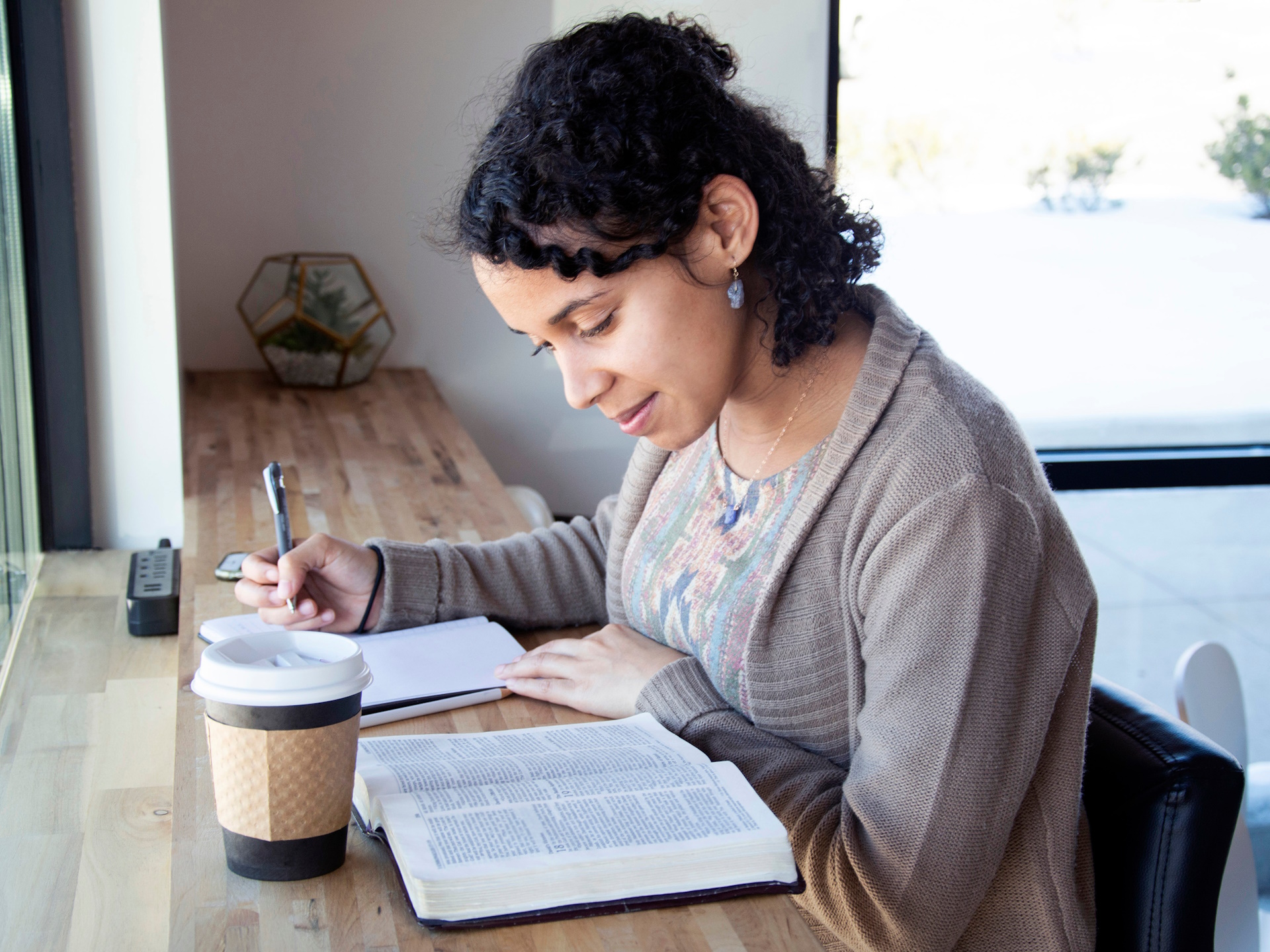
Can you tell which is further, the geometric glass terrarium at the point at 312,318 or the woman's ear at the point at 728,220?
the geometric glass terrarium at the point at 312,318

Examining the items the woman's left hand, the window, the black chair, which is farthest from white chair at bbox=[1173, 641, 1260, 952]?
the window

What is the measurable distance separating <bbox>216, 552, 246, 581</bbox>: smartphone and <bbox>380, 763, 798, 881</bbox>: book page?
28.0 inches

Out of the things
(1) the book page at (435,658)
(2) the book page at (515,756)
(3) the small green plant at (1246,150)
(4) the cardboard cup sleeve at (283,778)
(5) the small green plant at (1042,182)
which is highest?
(3) the small green plant at (1246,150)

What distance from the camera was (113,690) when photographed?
1.31 m

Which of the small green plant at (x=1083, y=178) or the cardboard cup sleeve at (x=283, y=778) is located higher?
the small green plant at (x=1083, y=178)

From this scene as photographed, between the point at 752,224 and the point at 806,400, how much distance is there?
0.19 m

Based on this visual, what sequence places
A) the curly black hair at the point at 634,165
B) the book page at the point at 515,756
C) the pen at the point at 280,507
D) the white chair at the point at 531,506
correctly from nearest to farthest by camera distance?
the book page at the point at 515,756, the curly black hair at the point at 634,165, the pen at the point at 280,507, the white chair at the point at 531,506

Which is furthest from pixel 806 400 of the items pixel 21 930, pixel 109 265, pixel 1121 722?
pixel 109 265

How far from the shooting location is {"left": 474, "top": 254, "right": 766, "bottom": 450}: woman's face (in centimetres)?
99

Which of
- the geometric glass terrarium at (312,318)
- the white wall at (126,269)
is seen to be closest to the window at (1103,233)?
Result: the geometric glass terrarium at (312,318)

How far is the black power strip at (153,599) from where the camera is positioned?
4.76 ft

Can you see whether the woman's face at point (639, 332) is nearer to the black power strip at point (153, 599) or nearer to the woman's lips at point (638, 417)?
the woman's lips at point (638, 417)

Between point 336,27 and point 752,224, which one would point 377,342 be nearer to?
point 336,27

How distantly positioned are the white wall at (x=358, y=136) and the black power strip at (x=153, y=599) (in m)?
1.20
